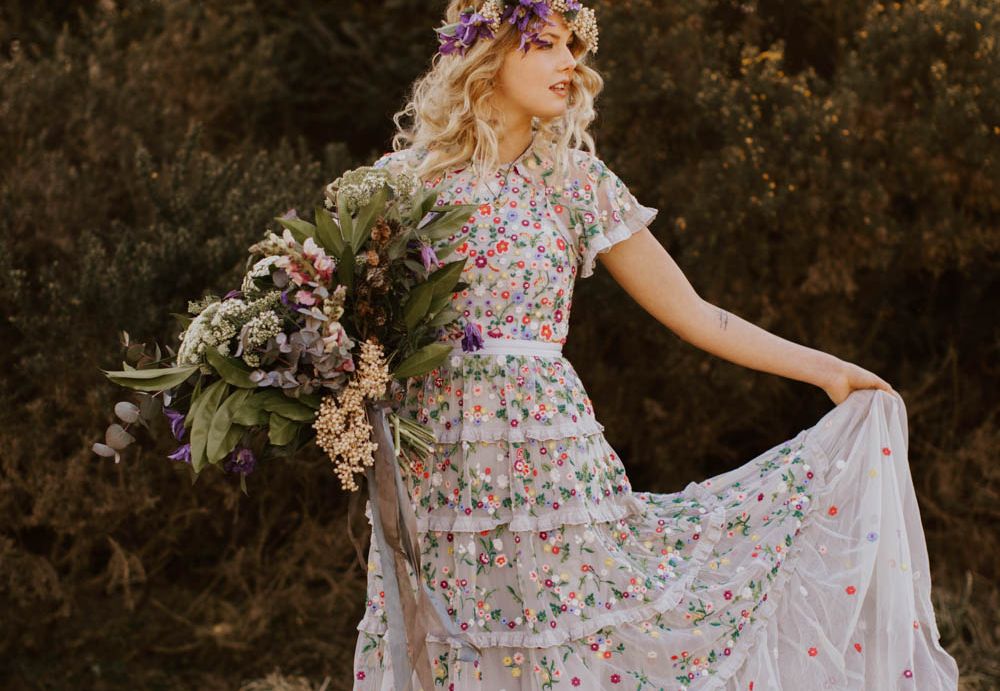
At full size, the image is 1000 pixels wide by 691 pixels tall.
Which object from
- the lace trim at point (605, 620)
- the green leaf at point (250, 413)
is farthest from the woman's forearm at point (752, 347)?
the green leaf at point (250, 413)

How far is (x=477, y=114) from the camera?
293 cm

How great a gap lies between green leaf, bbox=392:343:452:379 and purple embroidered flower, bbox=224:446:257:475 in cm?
33

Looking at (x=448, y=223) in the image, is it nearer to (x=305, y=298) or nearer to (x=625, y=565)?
(x=305, y=298)

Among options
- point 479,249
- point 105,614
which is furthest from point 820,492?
point 105,614

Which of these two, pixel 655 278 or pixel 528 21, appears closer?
pixel 528 21

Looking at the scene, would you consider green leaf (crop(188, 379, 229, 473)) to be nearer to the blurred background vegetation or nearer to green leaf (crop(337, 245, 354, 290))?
green leaf (crop(337, 245, 354, 290))

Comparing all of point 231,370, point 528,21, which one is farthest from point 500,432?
point 528,21

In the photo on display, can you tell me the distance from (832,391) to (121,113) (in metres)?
3.47

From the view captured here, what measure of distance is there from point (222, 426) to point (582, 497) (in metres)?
0.80

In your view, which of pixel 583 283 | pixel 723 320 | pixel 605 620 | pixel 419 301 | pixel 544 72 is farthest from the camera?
pixel 583 283

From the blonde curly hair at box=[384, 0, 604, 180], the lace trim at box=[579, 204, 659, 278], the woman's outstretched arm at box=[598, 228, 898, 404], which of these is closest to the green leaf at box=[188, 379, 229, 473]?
the blonde curly hair at box=[384, 0, 604, 180]

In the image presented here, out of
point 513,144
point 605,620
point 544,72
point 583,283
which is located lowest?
point 605,620

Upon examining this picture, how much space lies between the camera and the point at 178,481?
16.4ft

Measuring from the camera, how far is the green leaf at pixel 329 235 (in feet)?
7.87
